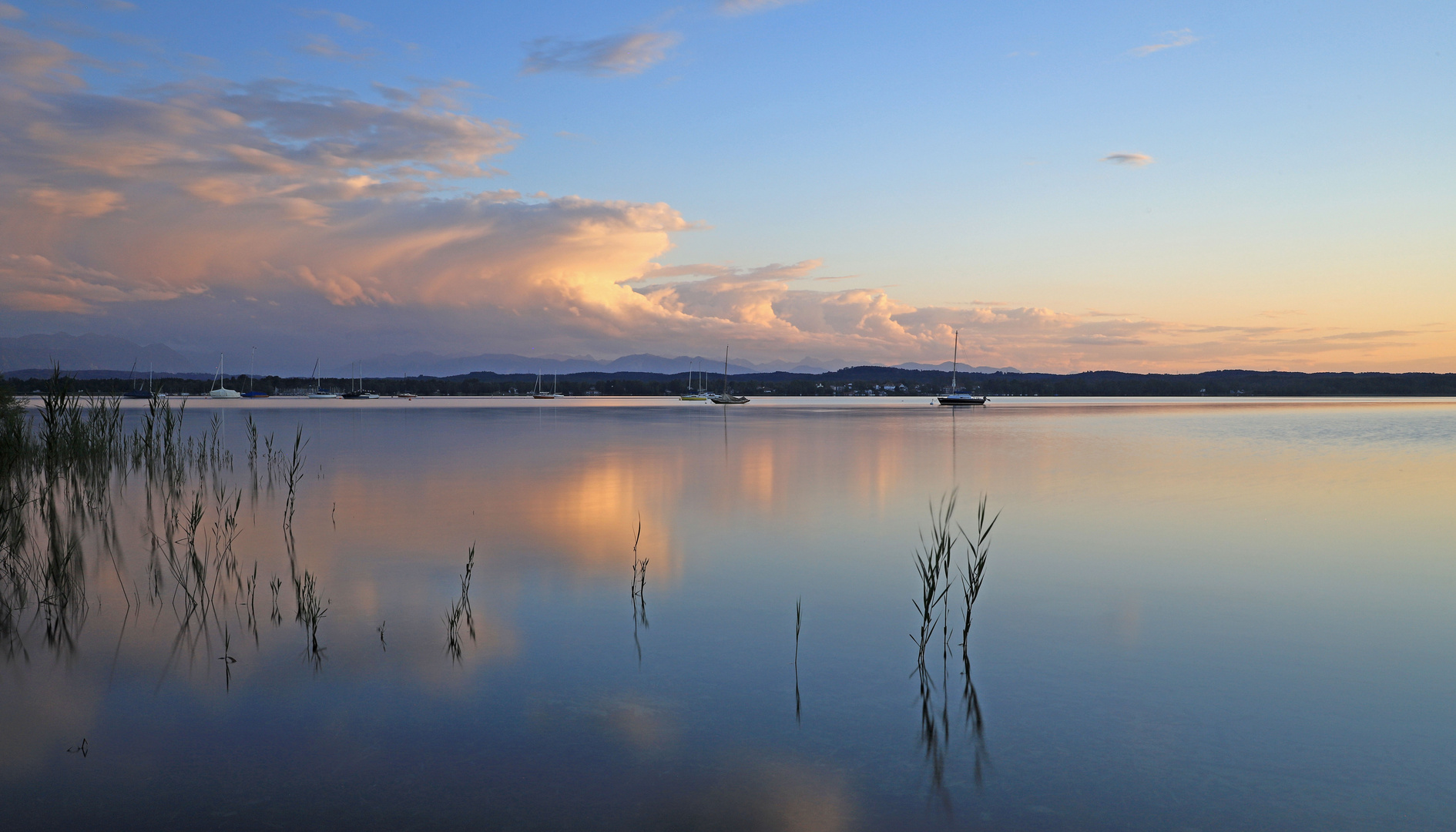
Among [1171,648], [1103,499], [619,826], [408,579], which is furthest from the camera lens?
[1103,499]

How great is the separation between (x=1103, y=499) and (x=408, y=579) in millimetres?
12905

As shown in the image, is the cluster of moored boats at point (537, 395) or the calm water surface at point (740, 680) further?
the cluster of moored boats at point (537, 395)

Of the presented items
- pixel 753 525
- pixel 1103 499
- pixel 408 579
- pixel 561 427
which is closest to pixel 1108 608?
pixel 753 525

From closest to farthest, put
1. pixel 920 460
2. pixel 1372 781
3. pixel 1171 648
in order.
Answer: pixel 1372 781 → pixel 1171 648 → pixel 920 460

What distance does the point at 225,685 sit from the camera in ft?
19.6

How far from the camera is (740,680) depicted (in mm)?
6176

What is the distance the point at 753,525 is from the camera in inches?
519

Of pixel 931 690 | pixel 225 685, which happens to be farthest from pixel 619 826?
pixel 225 685

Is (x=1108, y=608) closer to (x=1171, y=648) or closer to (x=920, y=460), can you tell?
(x=1171, y=648)

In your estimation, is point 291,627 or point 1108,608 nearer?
point 291,627

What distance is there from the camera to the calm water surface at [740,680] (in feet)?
14.4

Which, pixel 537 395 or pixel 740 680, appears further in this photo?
pixel 537 395

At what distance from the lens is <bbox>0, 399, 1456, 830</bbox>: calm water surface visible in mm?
4395

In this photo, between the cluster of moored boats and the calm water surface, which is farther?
the cluster of moored boats
